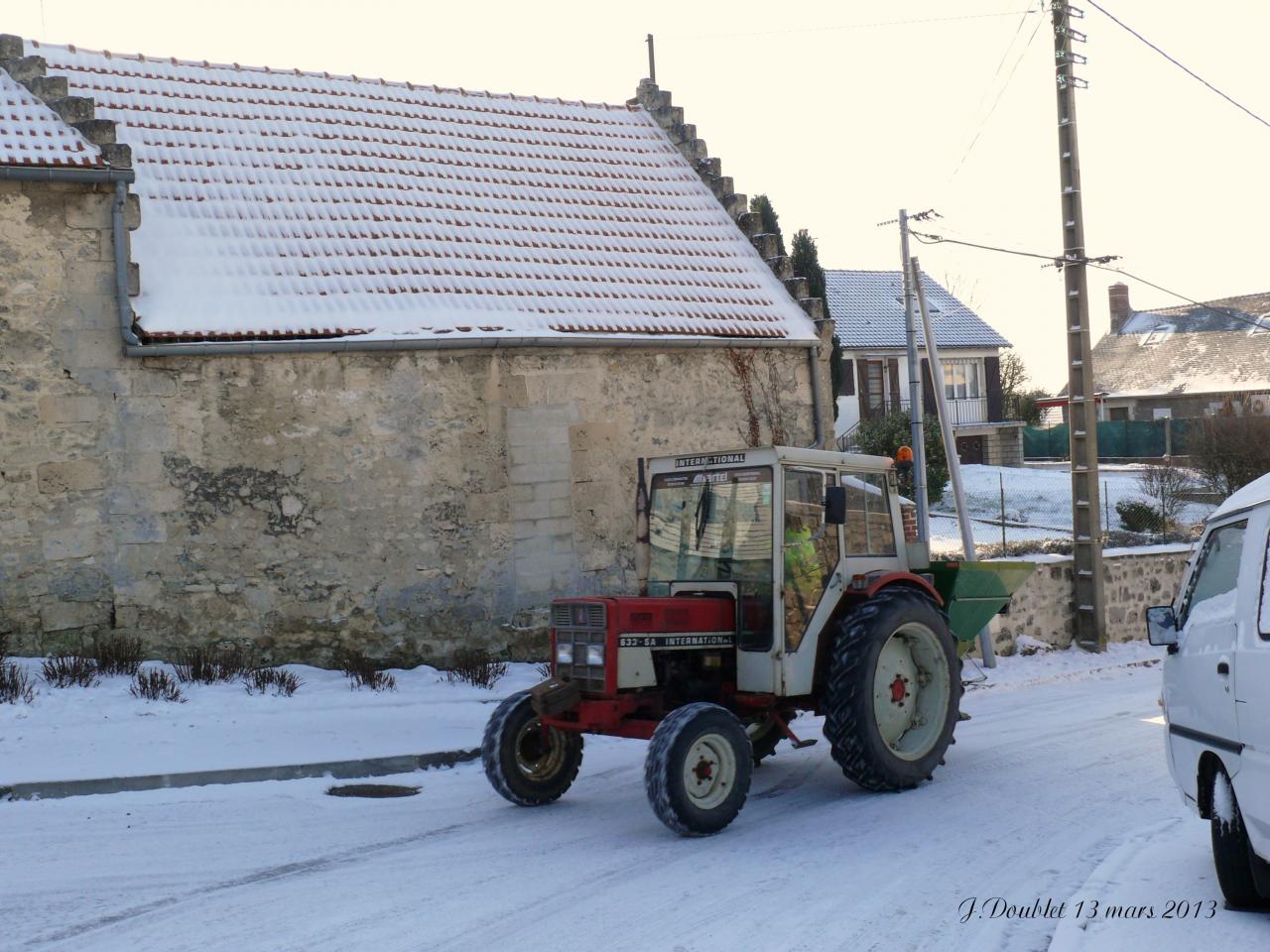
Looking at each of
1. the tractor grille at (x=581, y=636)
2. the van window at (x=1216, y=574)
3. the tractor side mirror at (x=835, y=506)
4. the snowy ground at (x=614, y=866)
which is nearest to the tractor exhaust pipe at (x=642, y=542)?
the tractor grille at (x=581, y=636)

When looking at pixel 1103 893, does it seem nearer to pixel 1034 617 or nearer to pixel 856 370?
pixel 1034 617

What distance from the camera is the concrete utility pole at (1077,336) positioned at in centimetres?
1700

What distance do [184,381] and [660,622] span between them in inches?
273

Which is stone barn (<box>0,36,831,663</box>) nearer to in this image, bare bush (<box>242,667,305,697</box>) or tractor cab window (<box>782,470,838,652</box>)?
bare bush (<box>242,667,305,697</box>)

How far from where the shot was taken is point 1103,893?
20.0 ft

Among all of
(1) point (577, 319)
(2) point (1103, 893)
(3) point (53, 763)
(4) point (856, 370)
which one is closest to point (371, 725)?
(3) point (53, 763)

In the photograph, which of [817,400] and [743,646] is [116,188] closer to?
[743,646]

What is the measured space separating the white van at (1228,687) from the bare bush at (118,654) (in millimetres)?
9104

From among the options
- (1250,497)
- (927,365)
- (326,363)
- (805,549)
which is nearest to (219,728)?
(326,363)

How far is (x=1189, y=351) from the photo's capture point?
52562 millimetres

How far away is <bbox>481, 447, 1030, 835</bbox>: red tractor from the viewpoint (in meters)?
8.07

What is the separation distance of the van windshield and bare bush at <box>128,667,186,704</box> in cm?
479

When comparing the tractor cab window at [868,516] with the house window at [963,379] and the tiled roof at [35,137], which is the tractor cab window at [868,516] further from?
the house window at [963,379]

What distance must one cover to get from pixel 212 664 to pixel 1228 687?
9499mm
